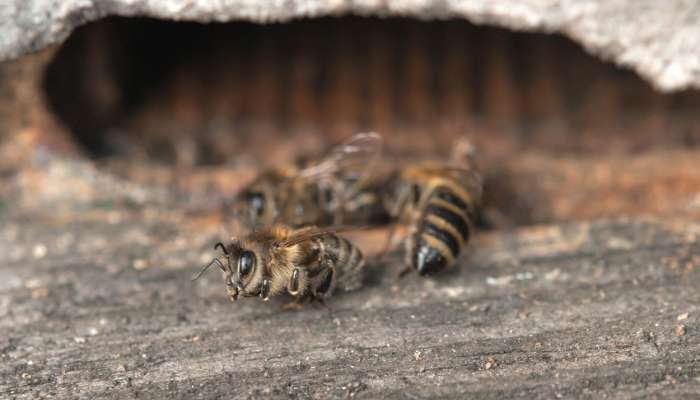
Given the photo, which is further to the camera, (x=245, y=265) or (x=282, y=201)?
(x=282, y=201)

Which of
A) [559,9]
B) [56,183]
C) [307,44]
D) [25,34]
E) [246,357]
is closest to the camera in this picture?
[246,357]

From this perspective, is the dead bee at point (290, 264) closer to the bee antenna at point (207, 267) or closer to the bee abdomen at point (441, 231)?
the bee antenna at point (207, 267)

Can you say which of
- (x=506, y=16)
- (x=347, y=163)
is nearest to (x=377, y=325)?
(x=347, y=163)

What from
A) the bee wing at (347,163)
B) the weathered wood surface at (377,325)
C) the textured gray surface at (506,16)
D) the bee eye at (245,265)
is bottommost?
the weathered wood surface at (377,325)

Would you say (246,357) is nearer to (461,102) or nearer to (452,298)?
(452,298)

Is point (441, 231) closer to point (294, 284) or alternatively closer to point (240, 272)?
point (294, 284)

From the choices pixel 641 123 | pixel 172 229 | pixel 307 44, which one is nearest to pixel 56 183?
pixel 172 229

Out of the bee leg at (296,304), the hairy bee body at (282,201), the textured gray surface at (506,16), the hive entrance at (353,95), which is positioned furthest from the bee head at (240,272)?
the hive entrance at (353,95)
